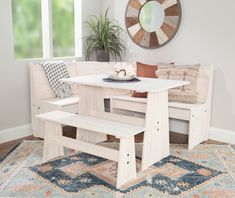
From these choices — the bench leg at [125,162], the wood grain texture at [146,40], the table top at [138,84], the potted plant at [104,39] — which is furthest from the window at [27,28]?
the bench leg at [125,162]

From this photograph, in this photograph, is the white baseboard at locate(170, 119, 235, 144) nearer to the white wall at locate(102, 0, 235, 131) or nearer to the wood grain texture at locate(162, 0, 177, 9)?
the white wall at locate(102, 0, 235, 131)

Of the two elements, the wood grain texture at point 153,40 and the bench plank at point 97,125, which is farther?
the wood grain texture at point 153,40

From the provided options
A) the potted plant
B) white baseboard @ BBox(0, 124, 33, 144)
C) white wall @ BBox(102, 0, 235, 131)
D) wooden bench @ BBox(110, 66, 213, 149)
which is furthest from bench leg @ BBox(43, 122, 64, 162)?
white wall @ BBox(102, 0, 235, 131)

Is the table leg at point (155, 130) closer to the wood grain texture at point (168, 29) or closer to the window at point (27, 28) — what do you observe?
the wood grain texture at point (168, 29)

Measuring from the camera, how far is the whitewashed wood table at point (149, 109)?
9.61 ft

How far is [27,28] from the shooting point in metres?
Answer: 4.05

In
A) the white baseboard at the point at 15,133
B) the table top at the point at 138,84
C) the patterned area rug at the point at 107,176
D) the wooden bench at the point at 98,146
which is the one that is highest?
the table top at the point at 138,84

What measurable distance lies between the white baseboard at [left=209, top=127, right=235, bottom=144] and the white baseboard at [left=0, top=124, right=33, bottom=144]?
220cm

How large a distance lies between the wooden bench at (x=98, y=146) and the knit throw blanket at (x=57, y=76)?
717 mm

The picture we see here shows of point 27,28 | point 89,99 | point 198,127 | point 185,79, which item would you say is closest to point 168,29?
point 185,79

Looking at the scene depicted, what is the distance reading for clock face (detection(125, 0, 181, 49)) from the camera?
406cm

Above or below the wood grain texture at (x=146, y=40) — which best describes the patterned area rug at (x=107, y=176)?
below

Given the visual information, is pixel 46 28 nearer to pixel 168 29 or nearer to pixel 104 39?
pixel 104 39

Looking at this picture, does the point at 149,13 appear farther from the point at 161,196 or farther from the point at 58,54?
the point at 161,196
